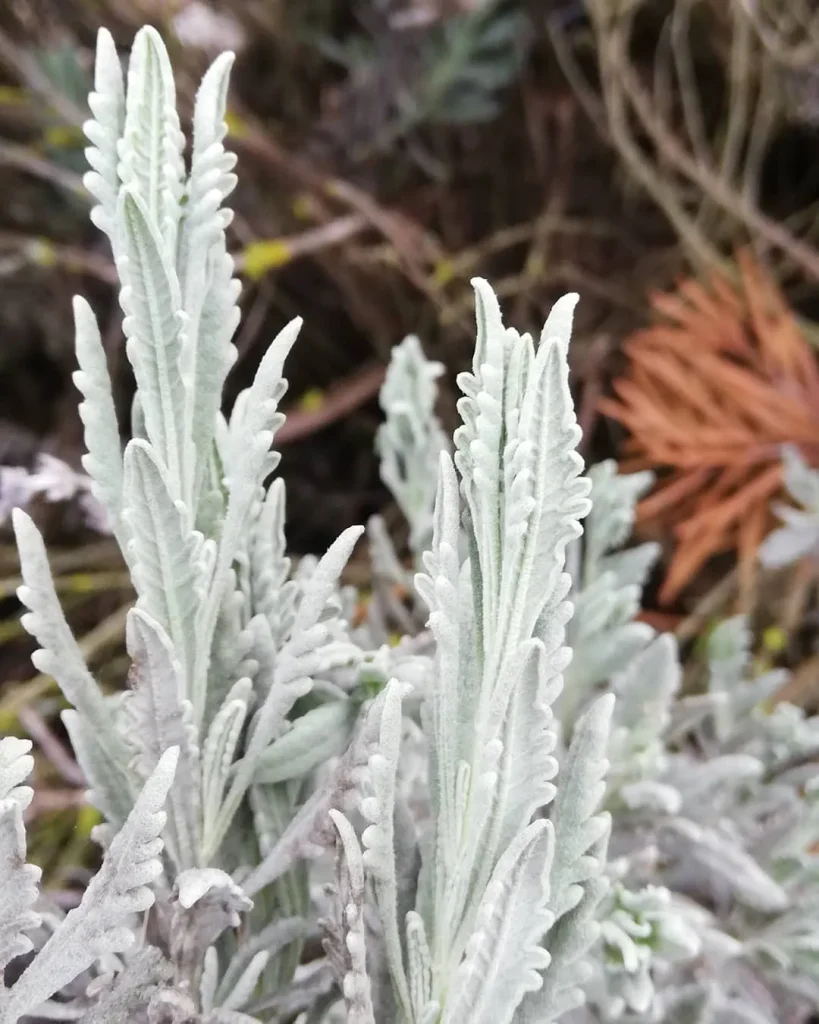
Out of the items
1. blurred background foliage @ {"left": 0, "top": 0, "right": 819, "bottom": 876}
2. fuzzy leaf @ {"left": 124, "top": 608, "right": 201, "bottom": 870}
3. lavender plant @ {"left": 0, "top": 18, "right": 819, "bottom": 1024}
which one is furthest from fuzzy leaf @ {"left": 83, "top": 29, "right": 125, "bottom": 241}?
blurred background foliage @ {"left": 0, "top": 0, "right": 819, "bottom": 876}

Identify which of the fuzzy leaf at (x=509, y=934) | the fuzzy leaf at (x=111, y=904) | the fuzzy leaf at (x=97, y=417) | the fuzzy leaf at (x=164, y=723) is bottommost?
the fuzzy leaf at (x=509, y=934)

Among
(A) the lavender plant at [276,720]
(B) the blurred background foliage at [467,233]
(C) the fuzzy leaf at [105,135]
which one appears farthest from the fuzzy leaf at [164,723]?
(B) the blurred background foliage at [467,233]

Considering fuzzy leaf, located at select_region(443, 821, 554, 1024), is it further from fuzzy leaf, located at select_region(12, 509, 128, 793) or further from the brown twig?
the brown twig

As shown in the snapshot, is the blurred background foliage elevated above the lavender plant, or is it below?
above

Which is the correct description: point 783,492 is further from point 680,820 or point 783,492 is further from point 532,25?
point 532,25

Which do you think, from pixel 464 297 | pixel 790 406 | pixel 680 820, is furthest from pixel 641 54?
pixel 680 820

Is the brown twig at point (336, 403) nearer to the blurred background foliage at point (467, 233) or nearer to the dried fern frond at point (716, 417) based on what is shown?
the blurred background foliage at point (467, 233)

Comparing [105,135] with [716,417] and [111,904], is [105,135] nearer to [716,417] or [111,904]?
[111,904]
